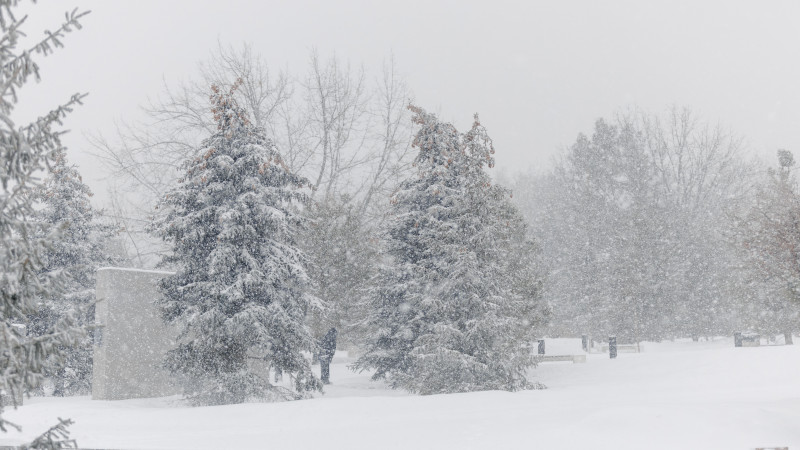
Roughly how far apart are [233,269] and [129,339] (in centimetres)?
322

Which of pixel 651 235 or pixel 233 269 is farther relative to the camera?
pixel 651 235

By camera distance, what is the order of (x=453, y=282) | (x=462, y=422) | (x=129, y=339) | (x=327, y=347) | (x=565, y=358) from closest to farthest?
1. (x=462, y=422)
2. (x=129, y=339)
3. (x=453, y=282)
4. (x=327, y=347)
5. (x=565, y=358)

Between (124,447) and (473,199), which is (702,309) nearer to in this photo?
(473,199)

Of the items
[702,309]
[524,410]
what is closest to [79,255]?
[524,410]

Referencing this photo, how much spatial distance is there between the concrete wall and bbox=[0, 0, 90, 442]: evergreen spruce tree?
11438mm

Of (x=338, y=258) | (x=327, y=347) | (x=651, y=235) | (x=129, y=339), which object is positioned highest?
(x=651, y=235)

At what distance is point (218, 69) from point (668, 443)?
24.8 m

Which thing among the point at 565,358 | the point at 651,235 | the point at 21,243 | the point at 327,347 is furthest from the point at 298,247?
the point at 651,235

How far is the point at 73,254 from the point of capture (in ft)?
68.6

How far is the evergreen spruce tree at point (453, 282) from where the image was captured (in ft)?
53.9

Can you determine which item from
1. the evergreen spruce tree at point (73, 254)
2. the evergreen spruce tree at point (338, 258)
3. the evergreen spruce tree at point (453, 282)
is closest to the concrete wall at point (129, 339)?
the evergreen spruce tree at point (73, 254)

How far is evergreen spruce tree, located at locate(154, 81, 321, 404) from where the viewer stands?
14.8 metres

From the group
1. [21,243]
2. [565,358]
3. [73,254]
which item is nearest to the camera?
[21,243]

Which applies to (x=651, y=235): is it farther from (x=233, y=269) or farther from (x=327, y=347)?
(x=233, y=269)
